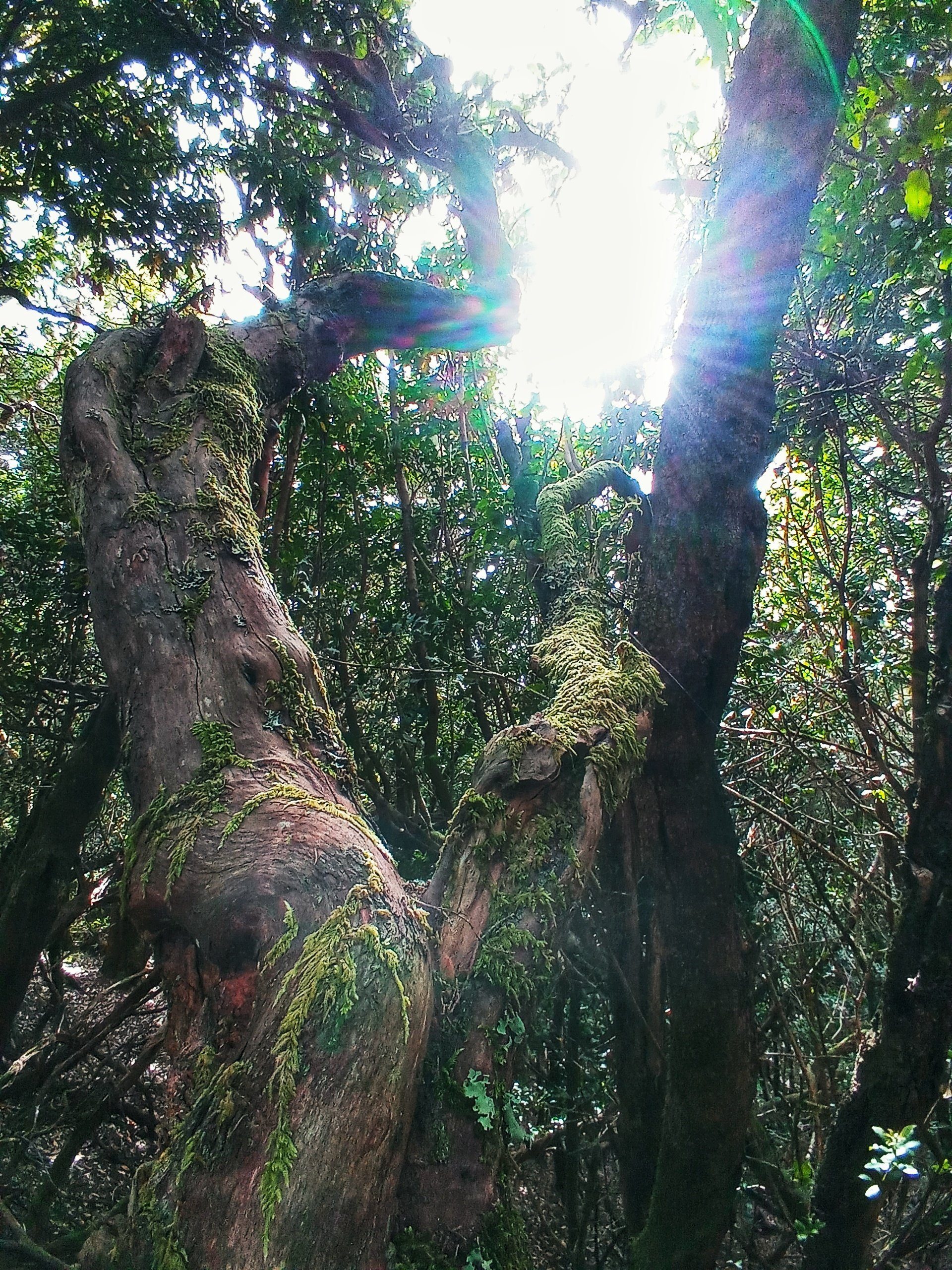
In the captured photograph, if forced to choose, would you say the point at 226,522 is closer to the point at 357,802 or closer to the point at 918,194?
the point at 357,802

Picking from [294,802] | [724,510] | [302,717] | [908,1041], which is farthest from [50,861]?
[908,1041]

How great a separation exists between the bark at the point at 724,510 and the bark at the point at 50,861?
283 centimetres

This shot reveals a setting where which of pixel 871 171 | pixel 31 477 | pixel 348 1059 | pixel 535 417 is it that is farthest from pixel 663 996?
pixel 31 477

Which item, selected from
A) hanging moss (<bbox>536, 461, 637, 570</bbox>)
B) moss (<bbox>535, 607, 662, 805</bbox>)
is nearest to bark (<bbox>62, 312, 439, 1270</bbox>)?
moss (<bbox>535, 607, 662, 805</bbox>)

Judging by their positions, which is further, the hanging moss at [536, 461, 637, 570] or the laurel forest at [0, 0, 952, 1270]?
the hanging moss at [536, 461, 637, 570]

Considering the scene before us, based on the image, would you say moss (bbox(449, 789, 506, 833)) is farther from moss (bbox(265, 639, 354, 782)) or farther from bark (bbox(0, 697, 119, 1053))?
bark (bbox(0, 697, 119, 1053))

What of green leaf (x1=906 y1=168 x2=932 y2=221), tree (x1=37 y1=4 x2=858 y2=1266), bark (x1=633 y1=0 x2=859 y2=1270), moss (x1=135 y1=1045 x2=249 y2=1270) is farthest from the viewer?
bark (x1=633 y1=0 x2=859 y2=1270)

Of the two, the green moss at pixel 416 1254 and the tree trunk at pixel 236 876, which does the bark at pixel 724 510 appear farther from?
the green moss at pixel 416 1254

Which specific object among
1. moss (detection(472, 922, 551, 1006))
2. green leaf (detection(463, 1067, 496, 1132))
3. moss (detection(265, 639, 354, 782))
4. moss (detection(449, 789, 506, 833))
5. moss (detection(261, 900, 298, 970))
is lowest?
green leaf (detection(463, 1067, 496, 1132))

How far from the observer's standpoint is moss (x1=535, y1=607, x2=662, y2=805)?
2.15 meters

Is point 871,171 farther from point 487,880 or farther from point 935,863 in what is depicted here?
point 487,880

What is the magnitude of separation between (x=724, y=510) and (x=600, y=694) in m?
0.96

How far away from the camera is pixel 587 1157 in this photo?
434 centimetres

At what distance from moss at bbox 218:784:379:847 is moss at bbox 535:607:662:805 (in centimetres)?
62
